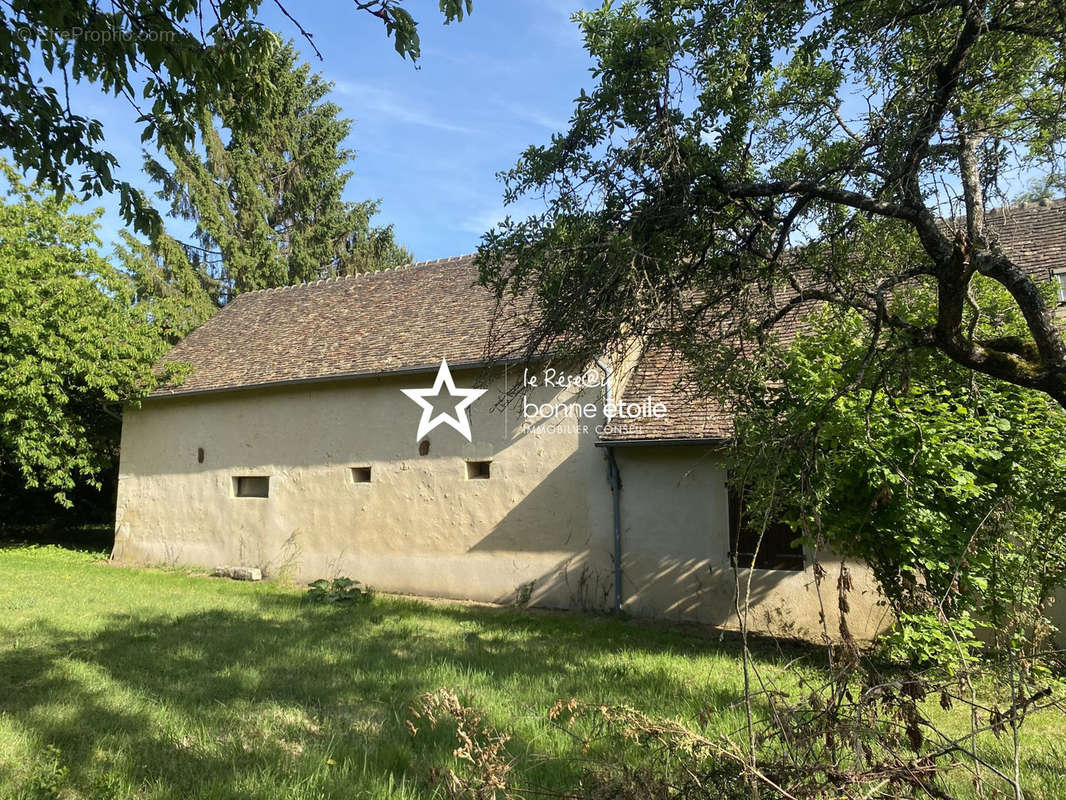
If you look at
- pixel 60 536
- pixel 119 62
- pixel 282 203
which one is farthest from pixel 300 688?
pixel 282 203

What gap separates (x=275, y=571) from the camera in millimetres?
13273

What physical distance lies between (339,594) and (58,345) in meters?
8.80

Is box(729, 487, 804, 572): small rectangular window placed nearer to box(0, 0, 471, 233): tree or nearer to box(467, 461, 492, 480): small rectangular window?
box(467, 461, 492, 480): small rectangular window

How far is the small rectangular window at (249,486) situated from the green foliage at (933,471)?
10.8 metres

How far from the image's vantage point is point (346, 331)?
47.9 feet

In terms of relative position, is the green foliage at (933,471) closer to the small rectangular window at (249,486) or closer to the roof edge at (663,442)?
the roof edge at (663,442)

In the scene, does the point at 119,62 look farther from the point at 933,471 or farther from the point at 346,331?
the point at 346,331

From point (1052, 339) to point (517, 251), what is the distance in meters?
2.83

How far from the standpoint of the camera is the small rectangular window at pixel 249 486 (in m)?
14.2

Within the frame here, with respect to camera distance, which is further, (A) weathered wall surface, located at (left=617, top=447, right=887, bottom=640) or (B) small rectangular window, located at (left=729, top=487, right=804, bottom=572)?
(B) small rectangular window, located at (left=729, top=487, right=804, bottom=572)

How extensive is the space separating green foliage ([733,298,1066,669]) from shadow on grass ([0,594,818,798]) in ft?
6.39

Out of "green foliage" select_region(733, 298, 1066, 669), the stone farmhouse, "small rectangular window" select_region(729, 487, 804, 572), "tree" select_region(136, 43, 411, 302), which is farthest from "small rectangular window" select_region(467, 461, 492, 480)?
"tree" select_region(136, 43, 411, 302)

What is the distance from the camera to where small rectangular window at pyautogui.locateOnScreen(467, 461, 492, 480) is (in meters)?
→ 11.7

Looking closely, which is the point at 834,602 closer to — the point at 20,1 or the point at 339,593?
the point at 339,593
